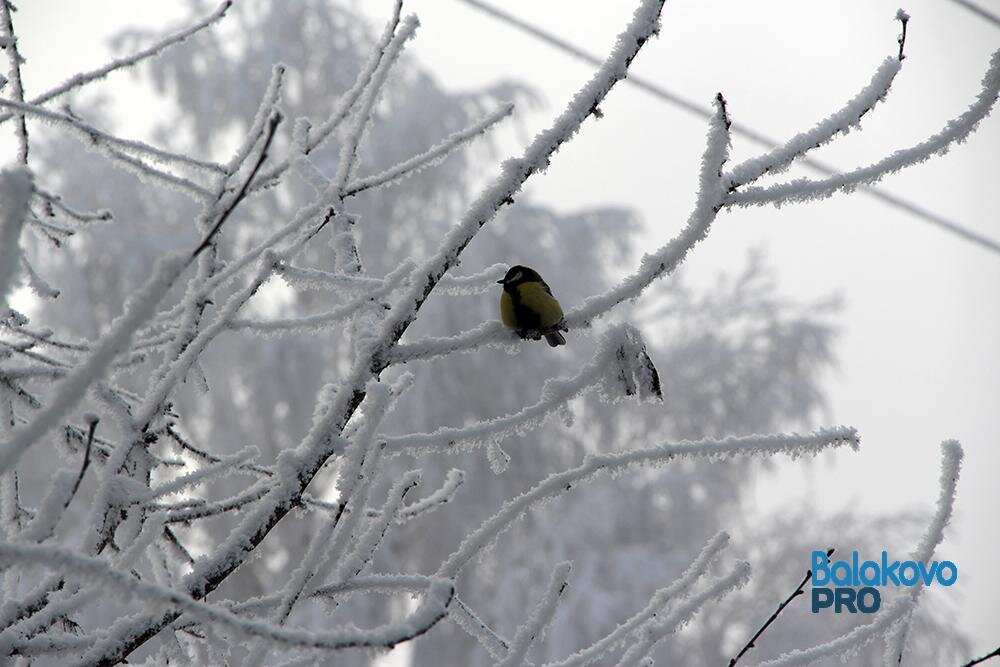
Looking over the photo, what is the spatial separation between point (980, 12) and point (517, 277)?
214cm

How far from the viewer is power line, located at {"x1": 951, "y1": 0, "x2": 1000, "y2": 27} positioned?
116 inches

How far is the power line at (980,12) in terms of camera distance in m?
2.94

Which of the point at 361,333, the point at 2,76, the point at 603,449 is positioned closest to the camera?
the point at 361,333

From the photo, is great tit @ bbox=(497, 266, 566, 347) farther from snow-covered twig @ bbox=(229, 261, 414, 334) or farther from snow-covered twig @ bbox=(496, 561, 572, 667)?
snow-covered twig @ bbox=(496, 561, 572, 667)

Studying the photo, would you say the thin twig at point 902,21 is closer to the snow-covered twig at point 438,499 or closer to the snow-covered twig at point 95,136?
the snow-covered twig at point 438,499

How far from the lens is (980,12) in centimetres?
303

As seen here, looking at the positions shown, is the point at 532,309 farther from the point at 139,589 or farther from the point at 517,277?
the point at 139,589

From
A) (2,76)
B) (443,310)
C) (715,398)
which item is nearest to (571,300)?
(443,310)

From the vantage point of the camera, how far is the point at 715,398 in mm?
11172

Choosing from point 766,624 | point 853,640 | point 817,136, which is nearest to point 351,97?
point 817,136

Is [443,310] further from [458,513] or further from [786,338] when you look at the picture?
[786,338]

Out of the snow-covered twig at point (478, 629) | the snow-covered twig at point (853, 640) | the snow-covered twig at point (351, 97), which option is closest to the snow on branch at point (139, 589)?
the snow-covered twig at point (478, 629)

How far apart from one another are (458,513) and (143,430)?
9232mm

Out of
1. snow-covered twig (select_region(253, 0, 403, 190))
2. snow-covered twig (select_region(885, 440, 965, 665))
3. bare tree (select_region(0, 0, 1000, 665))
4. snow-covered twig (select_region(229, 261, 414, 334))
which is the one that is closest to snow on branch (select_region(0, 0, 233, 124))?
bare tree (select_region(0, 0, 1000, 665))
